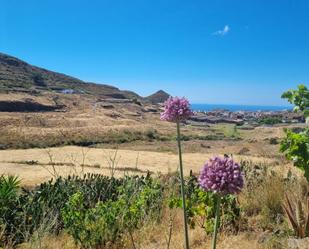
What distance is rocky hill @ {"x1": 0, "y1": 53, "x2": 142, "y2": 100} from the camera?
111125 mm

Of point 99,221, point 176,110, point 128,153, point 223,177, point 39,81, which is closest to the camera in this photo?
point 223,177

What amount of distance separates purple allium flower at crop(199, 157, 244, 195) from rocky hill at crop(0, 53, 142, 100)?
9484 centimetres

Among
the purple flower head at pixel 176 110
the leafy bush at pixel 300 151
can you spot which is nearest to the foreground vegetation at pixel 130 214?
the leafy bush at pixel 300 151

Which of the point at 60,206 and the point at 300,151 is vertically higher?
the point at 300,151

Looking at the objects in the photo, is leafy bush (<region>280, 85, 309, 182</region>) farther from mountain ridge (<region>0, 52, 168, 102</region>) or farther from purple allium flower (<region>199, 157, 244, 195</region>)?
mountain ridge (<region>0, 52, 168, 102</region>)

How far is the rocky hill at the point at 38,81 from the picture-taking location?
365ft

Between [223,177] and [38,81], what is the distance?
133 metres

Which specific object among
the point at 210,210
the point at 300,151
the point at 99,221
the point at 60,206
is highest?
the point at 300,151

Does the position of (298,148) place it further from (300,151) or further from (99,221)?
(99,221)

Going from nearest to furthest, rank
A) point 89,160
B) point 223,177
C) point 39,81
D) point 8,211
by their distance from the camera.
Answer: point 223,177, point 8,211, point 89,160, point 39,81

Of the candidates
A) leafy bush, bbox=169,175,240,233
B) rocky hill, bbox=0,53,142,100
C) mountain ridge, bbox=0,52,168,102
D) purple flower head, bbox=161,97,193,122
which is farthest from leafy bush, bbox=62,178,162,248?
mountain ridge, bbox=0,52,168,102

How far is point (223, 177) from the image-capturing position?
2.80 m

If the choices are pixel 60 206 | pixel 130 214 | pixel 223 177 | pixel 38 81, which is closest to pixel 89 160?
pixel 60 206

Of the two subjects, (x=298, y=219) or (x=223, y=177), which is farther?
(x=298, y=219)
